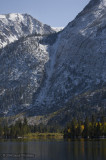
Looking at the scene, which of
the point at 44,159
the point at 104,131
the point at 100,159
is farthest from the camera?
the point at 104,131

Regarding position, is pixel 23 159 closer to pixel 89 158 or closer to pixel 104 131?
pixel 89 158

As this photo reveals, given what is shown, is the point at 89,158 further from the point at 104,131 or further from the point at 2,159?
the point at 104,131

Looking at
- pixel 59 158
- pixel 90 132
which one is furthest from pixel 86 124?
pixel 59 158

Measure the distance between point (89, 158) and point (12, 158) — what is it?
73.2 feet

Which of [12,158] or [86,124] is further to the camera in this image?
[86,124]

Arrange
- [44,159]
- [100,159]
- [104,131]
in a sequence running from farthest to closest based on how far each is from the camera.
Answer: [104,131], [44,159], [100,159]

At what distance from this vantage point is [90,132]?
611 ft

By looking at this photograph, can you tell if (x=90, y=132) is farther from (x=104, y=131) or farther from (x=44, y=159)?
(x=44, y=159)

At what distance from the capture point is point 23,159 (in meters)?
85.4

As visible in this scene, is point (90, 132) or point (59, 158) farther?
point (90, 132)

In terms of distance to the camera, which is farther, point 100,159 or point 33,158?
point 33,158

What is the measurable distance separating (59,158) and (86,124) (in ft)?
341

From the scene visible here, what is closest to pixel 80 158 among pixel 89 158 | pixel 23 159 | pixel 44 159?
pixel 89 158

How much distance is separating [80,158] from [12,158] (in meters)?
19.8
